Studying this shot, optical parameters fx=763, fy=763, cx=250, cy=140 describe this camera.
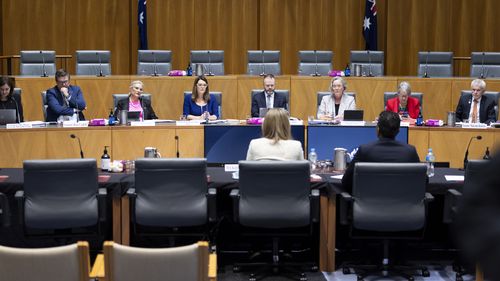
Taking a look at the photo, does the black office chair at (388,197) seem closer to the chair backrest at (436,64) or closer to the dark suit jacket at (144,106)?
the dark suit jacket at (144,106)

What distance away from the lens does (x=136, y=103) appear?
360 inches

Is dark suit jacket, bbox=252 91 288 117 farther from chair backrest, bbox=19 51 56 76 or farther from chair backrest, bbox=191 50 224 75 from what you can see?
chair backrest, bbox=19 51 56 76

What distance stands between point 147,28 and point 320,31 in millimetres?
3327

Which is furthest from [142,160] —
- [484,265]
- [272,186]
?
[484,265]

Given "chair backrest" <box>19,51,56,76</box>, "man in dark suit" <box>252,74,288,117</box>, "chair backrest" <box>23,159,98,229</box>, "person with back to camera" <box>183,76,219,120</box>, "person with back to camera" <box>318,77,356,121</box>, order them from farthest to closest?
"chair backrest" <box>19,51,56,76</box>
"man in dark suit" <box>252,74,288,117</box>
"person with back to camera" <box>183,76,219,120</box>
"person with back to camera" <box>318,77,356,121</box>
"chair backrest" <box>23,159,98,229</box>

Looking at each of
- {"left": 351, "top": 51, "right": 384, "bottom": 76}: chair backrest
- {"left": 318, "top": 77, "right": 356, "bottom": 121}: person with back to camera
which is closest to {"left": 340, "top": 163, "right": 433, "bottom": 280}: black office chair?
{"left": 318, "top": 77, "right": 356, "bottom": 121}: person with back to camera

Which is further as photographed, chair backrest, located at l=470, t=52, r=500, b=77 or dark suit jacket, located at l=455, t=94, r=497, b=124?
chair backrest, located at l=470, t=52, r=500, b=77

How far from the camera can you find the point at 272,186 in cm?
556

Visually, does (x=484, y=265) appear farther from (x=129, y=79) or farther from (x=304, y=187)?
(x=129, y=79)

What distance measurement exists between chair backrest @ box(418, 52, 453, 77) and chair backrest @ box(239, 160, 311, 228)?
6.98 metres

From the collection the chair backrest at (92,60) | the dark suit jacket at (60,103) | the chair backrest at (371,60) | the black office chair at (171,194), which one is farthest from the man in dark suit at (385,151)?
the chair backrest at (92,60)

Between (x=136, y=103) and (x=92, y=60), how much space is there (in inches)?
124

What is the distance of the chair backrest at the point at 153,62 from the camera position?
11914 millimetres

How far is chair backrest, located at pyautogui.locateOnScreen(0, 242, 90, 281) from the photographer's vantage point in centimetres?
343
